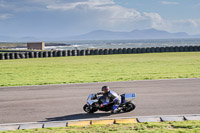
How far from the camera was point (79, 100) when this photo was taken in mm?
13688

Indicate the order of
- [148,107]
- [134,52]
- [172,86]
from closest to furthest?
[148,107]
[172,86]
[134,52]

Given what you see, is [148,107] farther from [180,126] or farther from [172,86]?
[172,86]

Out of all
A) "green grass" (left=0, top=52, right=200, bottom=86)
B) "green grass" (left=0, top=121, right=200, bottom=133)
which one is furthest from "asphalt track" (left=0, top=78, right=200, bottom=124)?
"green grass" (left=0, top=52, right=200, bottom=86)

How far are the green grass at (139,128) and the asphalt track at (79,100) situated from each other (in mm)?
1329

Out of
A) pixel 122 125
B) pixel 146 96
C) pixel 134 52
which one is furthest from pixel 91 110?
pixel 134 52

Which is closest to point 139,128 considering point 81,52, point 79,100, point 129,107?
point 129,107

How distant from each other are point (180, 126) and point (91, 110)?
3.41 meters

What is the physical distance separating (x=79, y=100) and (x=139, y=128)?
194 inches

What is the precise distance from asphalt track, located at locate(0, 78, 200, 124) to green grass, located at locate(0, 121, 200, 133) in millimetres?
1329

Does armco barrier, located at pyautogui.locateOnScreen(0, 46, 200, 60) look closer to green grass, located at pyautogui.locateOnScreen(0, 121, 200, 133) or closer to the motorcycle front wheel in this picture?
the motorcycle front wheel

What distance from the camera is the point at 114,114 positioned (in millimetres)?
11227

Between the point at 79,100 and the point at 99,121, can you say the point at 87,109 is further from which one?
the point at 79,100

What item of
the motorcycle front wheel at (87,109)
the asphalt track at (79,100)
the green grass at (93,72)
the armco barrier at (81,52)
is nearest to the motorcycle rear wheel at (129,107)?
the asphalt track at (79,100)

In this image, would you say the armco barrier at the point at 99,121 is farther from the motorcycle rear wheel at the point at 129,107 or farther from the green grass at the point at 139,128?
the motorcycle rear wheel at the point at 129,107
